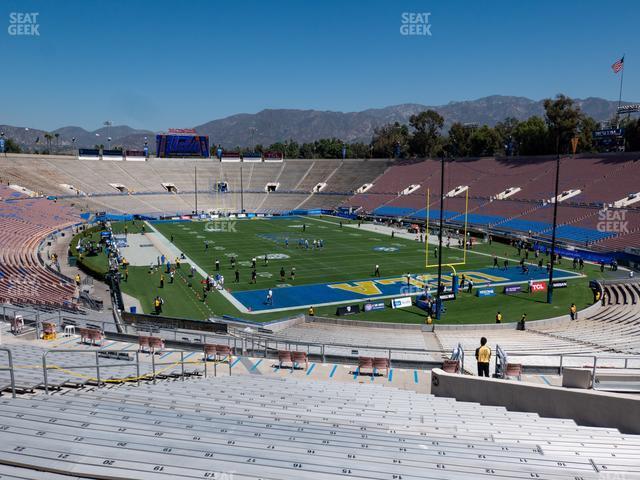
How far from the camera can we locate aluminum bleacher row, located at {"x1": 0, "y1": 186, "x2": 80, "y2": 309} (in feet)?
75.7

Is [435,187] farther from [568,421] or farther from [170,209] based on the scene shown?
[568,421]

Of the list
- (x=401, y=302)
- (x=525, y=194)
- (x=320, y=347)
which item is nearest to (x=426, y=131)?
(x=525, y=194)

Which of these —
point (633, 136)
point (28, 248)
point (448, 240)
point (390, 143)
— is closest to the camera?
point (28, 248)

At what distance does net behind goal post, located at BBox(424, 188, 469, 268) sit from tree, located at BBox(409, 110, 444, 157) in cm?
3804

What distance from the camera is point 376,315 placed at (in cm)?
2606

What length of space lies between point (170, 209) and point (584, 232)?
2256 inches

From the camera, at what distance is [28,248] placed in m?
37.2

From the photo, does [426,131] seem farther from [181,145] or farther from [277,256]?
[277,256]

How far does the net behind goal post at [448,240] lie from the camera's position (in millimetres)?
38250

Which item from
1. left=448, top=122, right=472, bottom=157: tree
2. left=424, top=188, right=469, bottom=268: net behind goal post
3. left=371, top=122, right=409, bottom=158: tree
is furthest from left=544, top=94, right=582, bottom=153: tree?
left=371, top=122, right=409, bottom=158: tree

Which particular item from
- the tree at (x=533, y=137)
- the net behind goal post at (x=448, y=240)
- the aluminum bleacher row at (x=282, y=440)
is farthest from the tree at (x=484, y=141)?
the aluminum bleacher row at (x=282, y=440)

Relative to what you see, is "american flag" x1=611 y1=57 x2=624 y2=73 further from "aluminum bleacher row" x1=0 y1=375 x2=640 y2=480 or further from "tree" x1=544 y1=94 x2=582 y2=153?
"aluminum bleacher row" x1=0 y1=375 x2=640 y2=480

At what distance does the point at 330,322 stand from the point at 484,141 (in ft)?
254

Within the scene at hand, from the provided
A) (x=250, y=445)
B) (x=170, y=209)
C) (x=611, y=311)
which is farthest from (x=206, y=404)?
(x=170, y=209)
